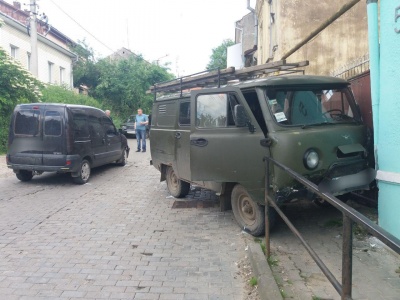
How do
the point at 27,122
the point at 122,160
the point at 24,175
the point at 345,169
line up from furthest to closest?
the point at 122,160
the point at 24,175
the point at 27,122
the point at 345,169

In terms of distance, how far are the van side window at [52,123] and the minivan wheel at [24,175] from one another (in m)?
1.42

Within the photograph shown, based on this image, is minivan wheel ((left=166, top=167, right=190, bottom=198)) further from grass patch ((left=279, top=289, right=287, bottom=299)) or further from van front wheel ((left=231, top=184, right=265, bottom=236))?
grass patch ((left=279, top=289, right=287, bottom=299))

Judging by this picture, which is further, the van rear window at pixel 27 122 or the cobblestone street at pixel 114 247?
the van rear window at pixel 27 122

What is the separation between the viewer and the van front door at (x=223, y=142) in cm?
480

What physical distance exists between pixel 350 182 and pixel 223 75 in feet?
8.45

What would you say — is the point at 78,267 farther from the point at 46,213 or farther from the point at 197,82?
the point at 197,82

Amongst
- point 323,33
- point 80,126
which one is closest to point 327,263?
point 80,126

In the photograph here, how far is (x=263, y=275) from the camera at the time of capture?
3635mm

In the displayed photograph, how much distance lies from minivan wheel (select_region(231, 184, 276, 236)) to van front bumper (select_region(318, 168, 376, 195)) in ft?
2.78

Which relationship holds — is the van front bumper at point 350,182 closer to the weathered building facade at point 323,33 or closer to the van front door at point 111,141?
the van front door at point 111,141

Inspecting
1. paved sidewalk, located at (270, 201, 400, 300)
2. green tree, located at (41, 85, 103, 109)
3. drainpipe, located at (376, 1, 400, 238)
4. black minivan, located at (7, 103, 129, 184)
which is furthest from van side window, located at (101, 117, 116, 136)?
drainpipe, located at (376, 1, 400, 238)

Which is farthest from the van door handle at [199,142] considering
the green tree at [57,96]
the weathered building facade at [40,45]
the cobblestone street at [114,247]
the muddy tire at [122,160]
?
the weathered building facade at [40,45]

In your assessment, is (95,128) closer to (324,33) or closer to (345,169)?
(345,169)

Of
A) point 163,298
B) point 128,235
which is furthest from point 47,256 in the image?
point 163,298
